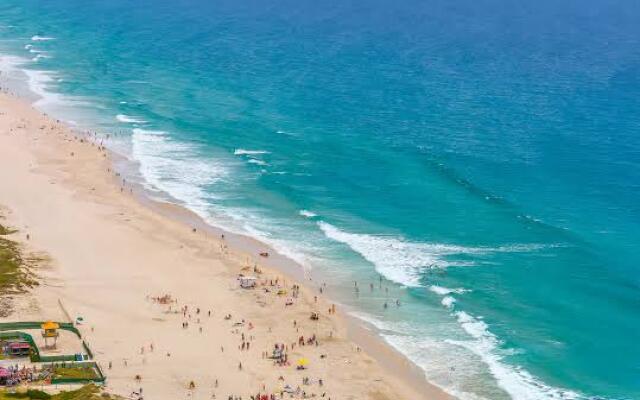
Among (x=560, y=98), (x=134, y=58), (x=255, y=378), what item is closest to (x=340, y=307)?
(x=255, y=378)

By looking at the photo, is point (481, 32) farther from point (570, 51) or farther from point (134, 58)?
point (134, 58)

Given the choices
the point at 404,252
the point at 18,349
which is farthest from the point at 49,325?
the point at 404,252

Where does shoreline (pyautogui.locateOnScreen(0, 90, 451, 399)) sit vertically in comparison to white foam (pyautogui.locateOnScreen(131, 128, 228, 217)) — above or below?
below

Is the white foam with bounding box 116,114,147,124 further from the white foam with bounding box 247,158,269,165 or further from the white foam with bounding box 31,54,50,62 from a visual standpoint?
the white foam with bounding box 31,54,50,62

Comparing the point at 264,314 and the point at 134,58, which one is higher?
the point at 134,58

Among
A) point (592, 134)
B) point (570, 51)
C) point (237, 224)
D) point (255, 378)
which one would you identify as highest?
point (570, 51)

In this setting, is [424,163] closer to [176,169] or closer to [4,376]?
[176,169]

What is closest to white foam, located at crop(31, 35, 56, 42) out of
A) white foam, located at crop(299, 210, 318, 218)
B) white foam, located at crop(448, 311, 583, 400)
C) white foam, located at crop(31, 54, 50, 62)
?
white foam, located at crop(31, 54, 50, 62)

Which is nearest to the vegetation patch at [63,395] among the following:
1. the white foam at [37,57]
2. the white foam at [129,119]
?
the white foam at [129,119]

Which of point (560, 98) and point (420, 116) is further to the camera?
point (560, 98)
